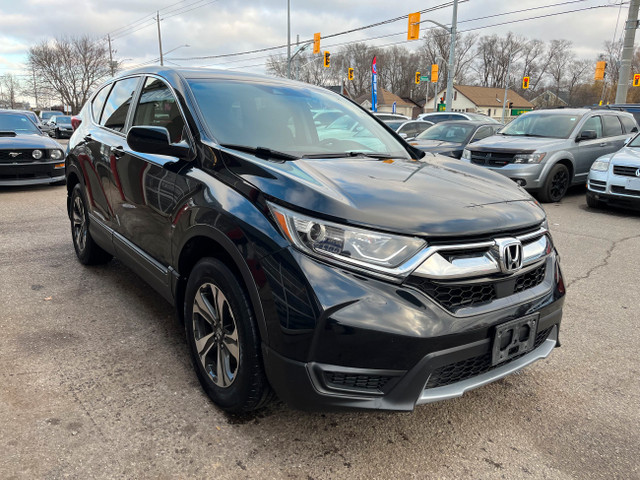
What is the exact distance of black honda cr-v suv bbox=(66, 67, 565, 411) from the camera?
1.90 metres

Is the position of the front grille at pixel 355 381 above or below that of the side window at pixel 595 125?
below

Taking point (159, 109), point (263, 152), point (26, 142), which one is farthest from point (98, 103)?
point (26, 142)

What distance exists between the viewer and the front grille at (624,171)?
25.2 feet

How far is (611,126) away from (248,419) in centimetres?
1082

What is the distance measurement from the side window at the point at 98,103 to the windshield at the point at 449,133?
846 cm

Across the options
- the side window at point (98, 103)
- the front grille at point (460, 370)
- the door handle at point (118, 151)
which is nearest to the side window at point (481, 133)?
the side window at point (98, 103)

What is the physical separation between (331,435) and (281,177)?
126cm

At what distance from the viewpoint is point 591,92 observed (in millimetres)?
86062

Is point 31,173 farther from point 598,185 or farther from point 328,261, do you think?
point 598,185

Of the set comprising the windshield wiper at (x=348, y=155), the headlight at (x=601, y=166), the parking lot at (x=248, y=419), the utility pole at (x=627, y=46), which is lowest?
the parking lot at (x=248, y=419)

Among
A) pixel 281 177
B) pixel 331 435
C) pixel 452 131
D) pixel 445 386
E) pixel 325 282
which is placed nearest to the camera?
pixel 325 282

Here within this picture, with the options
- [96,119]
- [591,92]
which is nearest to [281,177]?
[96,119]

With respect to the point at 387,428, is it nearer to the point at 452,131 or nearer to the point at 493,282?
the point at 493,282

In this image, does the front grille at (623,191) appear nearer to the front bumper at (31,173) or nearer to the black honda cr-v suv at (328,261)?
the black honda cr-v suv at (328,261)
